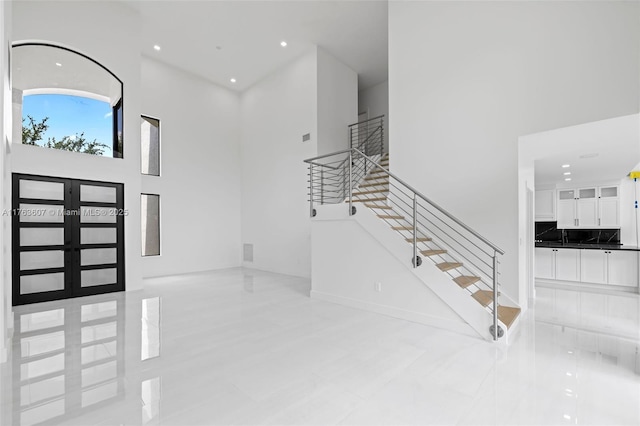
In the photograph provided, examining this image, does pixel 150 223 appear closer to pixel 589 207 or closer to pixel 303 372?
pixel 303 372

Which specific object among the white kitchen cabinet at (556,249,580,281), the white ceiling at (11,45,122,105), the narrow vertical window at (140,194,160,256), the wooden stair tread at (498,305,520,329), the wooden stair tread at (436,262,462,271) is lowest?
the wooden stair tread at (498,305,520,329)

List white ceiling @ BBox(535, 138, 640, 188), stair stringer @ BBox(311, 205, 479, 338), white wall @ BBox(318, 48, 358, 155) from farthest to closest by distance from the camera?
1. white wall @ BBox(318, 48, 358, 155)
2. white ceiling @ BBox(535, 138, 640, 188)
3. stair stringer @ BBox(311, 205, 479, 338)

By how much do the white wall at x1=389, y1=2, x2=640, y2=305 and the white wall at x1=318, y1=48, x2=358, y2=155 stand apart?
258 cm

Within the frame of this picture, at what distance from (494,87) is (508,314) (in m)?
3.47

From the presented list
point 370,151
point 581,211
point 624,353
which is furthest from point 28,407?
point 581,211

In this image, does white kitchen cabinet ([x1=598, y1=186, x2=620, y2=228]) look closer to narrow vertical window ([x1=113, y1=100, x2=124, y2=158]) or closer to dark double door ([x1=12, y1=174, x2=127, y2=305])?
dark double door ([x1=12, y1=174, x2=127, y2=305])

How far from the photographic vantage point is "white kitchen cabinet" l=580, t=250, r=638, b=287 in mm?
6000

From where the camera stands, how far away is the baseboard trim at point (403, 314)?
3.79 metres

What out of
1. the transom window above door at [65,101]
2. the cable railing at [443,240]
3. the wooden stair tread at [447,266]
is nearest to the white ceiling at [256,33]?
the transom window above door at [65,101]

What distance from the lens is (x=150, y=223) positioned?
8.25m

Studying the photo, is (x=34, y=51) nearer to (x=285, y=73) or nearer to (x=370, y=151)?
(x=285, y=73)

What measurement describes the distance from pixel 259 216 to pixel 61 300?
16.9 ft

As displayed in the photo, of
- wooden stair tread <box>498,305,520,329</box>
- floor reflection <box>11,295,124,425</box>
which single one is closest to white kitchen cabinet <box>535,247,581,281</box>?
wooden stair tread <box>498,305,520,329</box>

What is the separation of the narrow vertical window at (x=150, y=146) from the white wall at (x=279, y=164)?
271 centimetres
